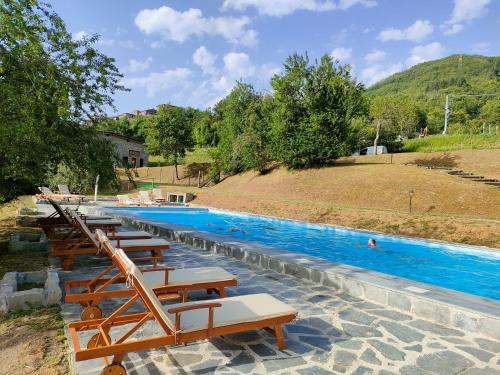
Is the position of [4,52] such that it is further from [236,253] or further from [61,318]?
[236,253]

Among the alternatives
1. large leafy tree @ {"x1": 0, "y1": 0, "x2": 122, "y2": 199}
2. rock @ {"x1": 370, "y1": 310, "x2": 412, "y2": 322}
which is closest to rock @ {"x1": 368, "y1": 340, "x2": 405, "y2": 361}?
rock @ {"x1": 370, "y1": 310, "x2": 412, "y2": 322}

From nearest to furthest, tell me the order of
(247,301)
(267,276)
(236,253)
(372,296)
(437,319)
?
(247,301)
(437,319)
(372,296)
(267,276)
(236,253)

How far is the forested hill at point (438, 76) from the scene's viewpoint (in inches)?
4053

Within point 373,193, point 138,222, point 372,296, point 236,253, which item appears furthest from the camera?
point 373,193

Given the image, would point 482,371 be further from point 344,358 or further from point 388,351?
point 344,358

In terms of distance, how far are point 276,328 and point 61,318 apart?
2.63 metres

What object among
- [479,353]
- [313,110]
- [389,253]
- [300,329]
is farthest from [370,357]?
[313,110]

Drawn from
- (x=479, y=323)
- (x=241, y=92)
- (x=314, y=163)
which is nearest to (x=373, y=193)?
(x=314, y=163)

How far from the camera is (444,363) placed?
356cm

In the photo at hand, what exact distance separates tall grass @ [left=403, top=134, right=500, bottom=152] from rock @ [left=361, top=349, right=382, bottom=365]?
3086 cm

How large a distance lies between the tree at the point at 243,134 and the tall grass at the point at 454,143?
608 inches

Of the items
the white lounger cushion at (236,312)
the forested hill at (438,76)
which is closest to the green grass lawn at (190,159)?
the white lounger cushion at (236,312)

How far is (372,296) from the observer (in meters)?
5.41

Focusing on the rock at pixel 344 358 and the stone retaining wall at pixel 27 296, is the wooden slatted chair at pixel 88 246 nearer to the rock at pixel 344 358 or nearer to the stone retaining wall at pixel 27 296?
the stone retaining wall at pixel 27 296
